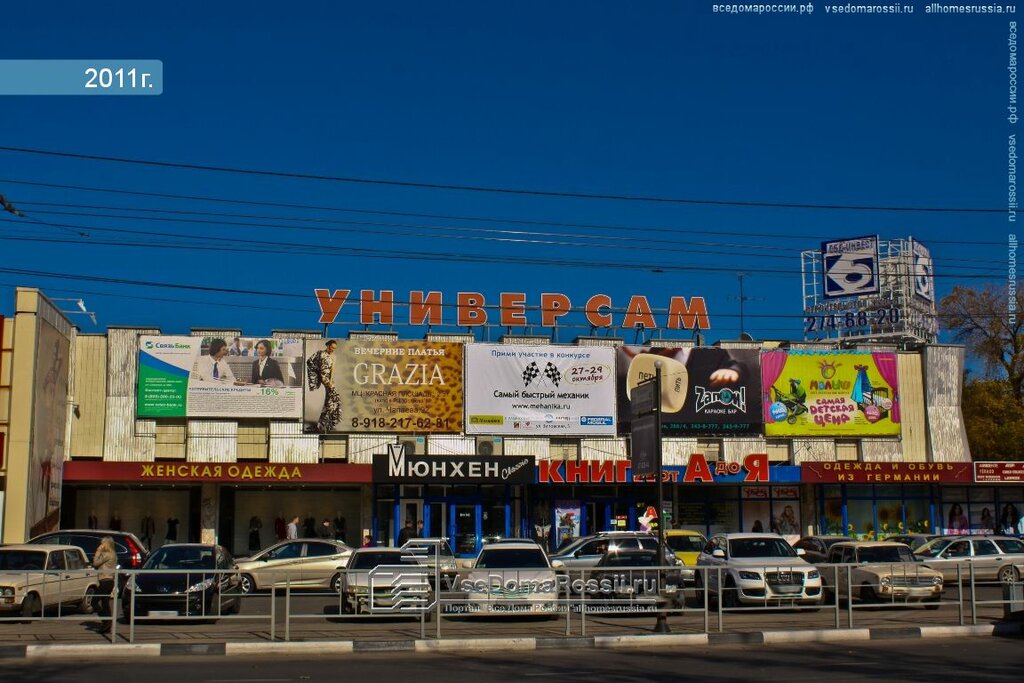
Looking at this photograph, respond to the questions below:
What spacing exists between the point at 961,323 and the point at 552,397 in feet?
92.0

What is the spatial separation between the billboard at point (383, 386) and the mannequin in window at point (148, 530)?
7.17 meters

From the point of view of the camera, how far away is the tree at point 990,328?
193 feet

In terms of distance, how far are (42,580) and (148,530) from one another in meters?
22.2

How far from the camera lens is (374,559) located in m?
23.8

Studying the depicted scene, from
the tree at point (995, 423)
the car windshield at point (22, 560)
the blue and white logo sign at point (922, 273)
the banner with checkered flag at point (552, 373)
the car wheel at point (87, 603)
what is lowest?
the car wheel at point (87, 603)

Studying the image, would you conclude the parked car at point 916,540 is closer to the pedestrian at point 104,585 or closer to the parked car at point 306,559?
the parked car at point 306,559

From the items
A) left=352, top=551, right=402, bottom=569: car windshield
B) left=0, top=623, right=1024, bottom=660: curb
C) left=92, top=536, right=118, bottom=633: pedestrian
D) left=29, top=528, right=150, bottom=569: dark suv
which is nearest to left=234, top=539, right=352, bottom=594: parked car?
left=29, top=528, right=150, bottom=569: dark suv

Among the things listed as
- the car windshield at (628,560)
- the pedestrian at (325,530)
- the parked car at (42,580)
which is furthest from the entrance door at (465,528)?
the parked car at (42,580)

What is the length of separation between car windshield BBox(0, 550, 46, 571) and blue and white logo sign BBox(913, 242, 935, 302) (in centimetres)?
4549

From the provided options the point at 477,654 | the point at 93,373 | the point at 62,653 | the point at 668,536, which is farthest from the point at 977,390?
the point at 62,653

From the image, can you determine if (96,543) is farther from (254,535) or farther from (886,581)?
(886,581)

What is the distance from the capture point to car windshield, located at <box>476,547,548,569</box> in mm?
23438

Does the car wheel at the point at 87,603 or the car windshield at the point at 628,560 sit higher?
the car windshield at the point at 628,560

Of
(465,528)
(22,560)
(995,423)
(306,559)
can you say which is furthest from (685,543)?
(995,423)
